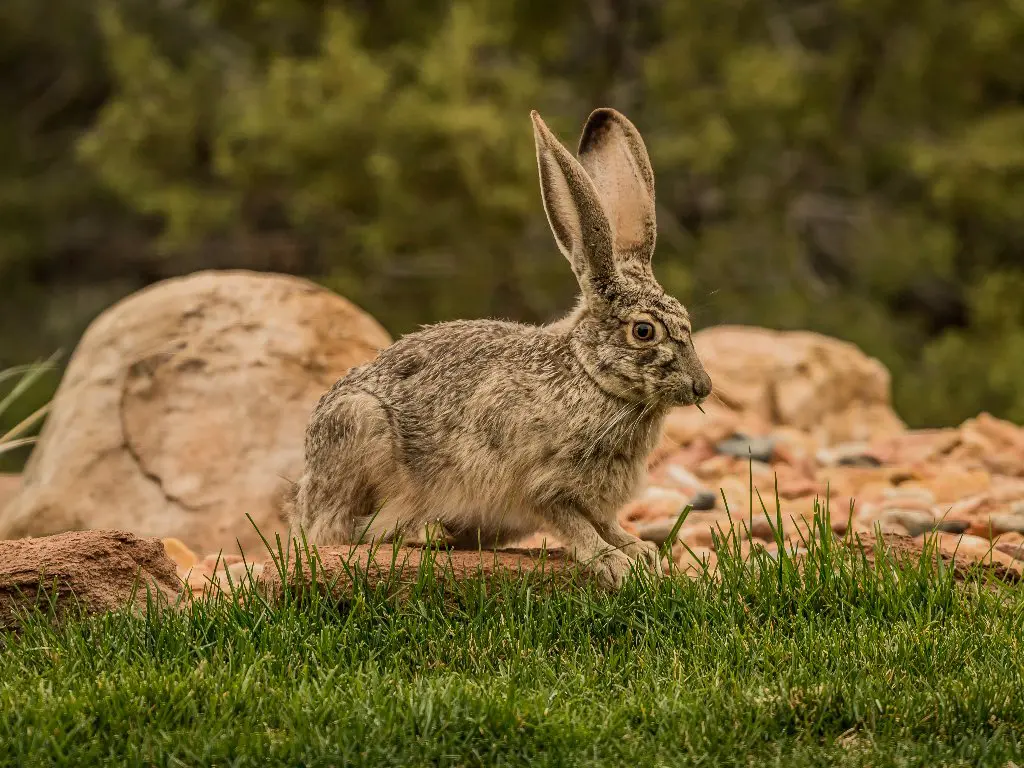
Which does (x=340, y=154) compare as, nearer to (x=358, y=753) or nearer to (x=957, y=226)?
(x=957, y=226)

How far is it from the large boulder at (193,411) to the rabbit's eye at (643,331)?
2.02 m

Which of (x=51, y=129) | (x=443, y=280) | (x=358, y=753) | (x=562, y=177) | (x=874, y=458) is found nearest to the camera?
(x=358, y=753)

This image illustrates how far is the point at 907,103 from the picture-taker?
1181cm

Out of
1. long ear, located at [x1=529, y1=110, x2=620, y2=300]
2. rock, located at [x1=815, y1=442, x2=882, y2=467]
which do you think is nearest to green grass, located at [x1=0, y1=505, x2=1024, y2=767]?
long ear, located at [x1=529, y1=110, x2=620, y2=300]

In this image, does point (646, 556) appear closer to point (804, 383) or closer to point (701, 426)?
point (701, 426)

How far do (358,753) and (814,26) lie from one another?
11455mm

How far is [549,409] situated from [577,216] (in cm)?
62

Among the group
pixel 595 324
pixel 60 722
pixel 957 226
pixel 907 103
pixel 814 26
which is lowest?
pixel 60 722

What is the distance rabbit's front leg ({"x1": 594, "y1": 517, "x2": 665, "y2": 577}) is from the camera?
14.4 ft

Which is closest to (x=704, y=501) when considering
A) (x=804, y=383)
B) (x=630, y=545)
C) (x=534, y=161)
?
(x=630, y=545)

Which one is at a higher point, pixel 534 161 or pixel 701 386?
pixel 534 161

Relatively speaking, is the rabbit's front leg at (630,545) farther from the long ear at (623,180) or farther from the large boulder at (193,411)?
the large boulder at (193,411)

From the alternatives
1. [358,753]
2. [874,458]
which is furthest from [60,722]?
[874,458]

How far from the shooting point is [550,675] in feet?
11.8
